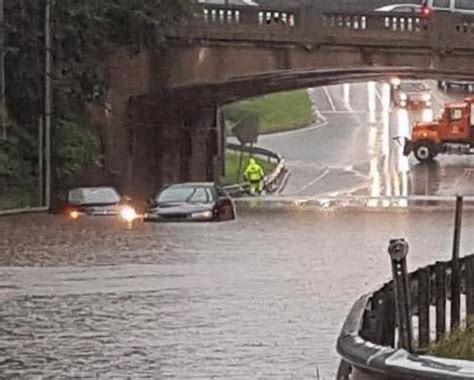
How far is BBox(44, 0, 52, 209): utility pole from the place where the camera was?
51562 millimetres

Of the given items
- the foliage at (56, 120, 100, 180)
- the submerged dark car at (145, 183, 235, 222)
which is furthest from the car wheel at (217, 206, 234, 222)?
the foliage at (56, 120, 100, 180)

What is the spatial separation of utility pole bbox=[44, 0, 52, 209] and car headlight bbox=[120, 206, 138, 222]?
646 cm

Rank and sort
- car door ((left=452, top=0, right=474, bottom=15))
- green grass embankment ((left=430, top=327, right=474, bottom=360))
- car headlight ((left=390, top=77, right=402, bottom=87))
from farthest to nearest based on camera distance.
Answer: car headlight ((left=390, top=77, right=402, bottom=87)) < car door ((left=452, top=0, right=474, bottom=15)) < green grass embankment ((left=430, top=327, right=474, bottom=360))

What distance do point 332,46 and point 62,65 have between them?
31.6 ft

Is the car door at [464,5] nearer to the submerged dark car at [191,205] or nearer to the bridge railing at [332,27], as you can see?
the bridge railing at [332,27]

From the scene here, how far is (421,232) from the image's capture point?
38.2 metres

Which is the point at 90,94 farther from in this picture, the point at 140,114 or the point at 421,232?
the point at 421,232

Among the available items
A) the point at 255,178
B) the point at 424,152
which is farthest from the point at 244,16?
the point at 424,152

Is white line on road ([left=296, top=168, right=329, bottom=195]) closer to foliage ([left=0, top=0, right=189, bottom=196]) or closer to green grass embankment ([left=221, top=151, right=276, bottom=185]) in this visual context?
green grass embankment ([left=221, top=151, right=276, bottom=185])

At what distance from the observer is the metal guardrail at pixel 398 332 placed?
7.77 meters

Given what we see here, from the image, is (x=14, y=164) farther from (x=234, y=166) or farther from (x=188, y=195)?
(x=234, y=166)

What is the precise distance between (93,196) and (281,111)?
54194 mm

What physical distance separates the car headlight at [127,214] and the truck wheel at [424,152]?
30899mm

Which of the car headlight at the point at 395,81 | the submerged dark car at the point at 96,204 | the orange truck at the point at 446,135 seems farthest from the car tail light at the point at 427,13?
the submerged dark car at the point at 96,204
